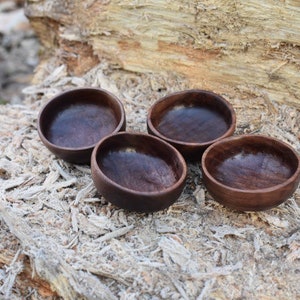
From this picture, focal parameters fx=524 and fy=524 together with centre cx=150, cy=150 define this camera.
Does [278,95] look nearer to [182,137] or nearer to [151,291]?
[182,137]

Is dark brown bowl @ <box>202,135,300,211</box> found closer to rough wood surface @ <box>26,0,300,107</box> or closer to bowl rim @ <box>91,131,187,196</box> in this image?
bowl rim @ <box>91,131,187,196</box>

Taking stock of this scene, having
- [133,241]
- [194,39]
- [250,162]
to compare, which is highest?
[194,39]

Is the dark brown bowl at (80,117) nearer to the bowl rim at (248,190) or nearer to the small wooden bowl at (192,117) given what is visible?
the small wooden bowl at (192,117)

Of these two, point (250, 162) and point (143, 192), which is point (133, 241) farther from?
point (250, 162)

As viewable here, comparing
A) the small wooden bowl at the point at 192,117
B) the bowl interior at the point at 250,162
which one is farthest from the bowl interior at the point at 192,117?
the bowl interior at the point at 250,162

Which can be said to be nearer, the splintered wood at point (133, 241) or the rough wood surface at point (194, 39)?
the splintered wood at point (133, 241)

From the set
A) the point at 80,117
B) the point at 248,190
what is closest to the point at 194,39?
the point at 80,117

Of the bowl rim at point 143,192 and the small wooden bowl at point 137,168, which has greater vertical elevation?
the bowl rim at point 143,192
